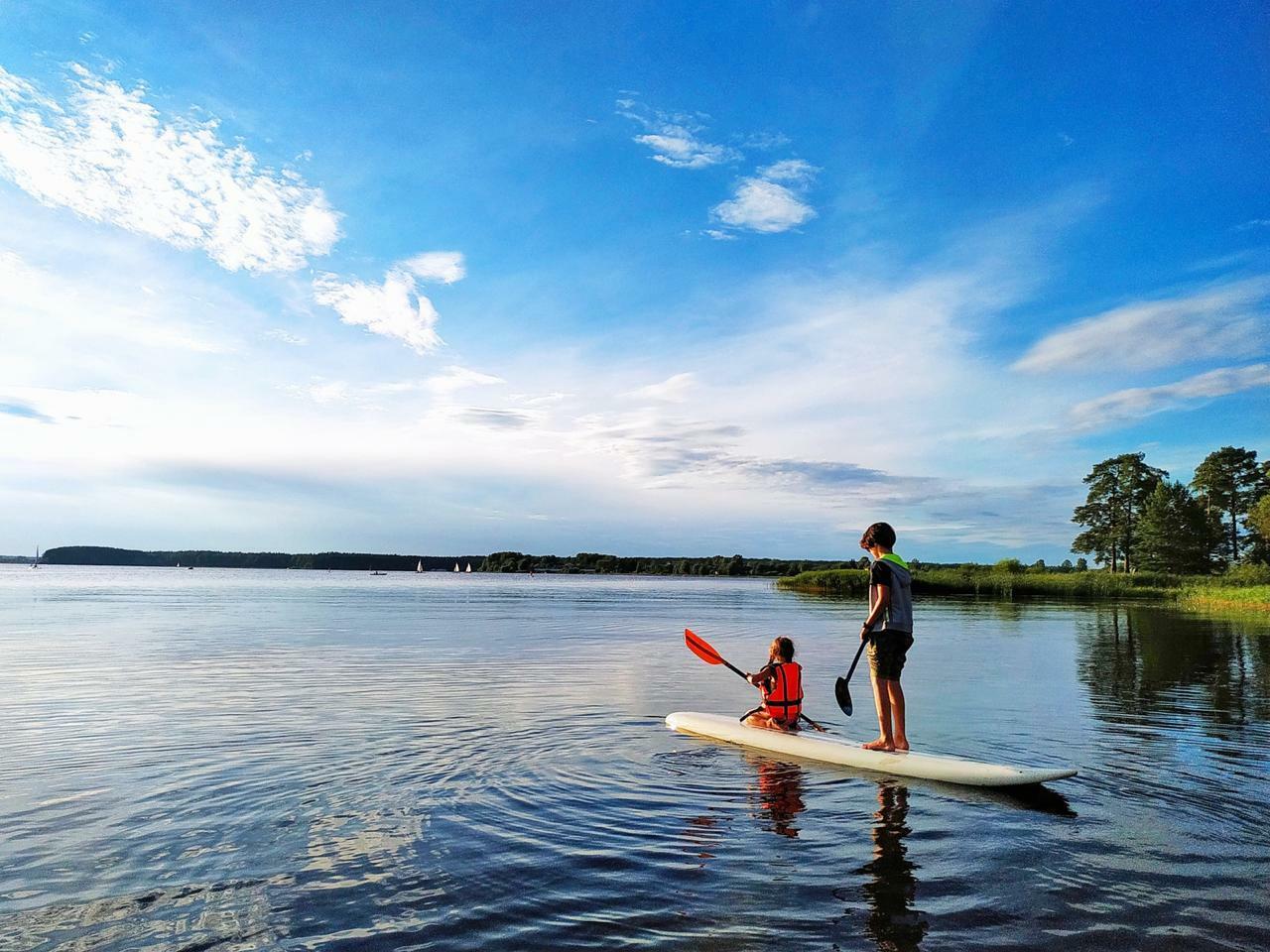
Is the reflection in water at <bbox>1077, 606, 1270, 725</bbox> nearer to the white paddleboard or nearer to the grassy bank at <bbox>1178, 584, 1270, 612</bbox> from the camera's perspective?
the white paddleboard

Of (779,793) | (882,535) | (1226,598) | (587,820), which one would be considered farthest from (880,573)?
(1226,598)

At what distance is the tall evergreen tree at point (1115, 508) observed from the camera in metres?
85.6

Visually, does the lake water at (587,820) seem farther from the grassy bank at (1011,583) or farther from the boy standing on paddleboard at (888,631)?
the grassy bank at (1011,583)

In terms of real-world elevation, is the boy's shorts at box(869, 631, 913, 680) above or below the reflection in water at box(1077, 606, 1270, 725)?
above

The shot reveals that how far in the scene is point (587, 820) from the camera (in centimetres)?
785

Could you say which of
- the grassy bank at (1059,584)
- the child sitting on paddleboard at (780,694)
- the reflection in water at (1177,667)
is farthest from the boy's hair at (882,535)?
the grassy bank at (1059,584)

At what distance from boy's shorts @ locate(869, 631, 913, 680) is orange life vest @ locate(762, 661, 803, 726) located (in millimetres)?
1734

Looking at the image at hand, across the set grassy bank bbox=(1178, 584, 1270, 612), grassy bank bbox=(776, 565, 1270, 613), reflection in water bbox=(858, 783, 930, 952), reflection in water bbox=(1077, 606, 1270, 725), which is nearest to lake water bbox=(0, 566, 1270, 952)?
reflection in water bbox=(858, 783, 930, 952)

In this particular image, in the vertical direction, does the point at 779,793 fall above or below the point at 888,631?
below

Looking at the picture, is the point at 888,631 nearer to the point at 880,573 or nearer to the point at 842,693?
the point at 880,573

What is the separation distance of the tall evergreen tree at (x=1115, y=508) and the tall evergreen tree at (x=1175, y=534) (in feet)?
16.2

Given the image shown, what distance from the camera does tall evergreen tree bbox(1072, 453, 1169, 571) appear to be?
85625mm

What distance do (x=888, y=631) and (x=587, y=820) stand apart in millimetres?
4225

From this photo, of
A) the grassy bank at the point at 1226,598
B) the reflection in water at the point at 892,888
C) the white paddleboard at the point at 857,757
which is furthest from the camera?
the grassy bank at the point at 1226,598
